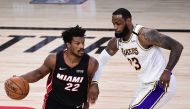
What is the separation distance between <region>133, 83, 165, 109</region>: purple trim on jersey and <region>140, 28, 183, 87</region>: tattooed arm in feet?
0.85

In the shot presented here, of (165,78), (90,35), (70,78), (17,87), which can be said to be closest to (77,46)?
(70,78)

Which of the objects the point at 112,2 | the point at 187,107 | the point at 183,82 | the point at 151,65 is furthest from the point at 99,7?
the point at 151,65

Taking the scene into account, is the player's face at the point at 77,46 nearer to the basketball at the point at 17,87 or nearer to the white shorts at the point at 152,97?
the basketball at the point at 17,87

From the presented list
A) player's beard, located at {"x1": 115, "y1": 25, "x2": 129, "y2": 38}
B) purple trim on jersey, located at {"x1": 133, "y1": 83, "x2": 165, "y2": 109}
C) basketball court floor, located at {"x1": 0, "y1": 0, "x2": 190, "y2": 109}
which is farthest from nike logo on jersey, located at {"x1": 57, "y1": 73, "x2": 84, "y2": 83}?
basketball court floor, located at {"x1": 0, "y1": 0, "x2": 190, "y2": 109}

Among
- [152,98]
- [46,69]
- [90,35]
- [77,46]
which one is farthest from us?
[90,35]

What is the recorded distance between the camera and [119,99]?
6906 millimetres

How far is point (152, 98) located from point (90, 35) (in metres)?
5.48

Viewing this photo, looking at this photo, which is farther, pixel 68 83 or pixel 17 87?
pixel 17 87

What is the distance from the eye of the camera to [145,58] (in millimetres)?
5004

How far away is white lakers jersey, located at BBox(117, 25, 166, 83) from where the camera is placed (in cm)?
500

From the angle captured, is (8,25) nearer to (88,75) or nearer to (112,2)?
(112,2)

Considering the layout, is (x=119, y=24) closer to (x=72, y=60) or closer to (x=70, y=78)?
(x=72, y=60)

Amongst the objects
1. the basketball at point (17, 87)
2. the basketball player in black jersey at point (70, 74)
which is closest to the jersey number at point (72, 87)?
the basketball player in black jersey at point (70, 74)

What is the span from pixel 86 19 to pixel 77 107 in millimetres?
7144
